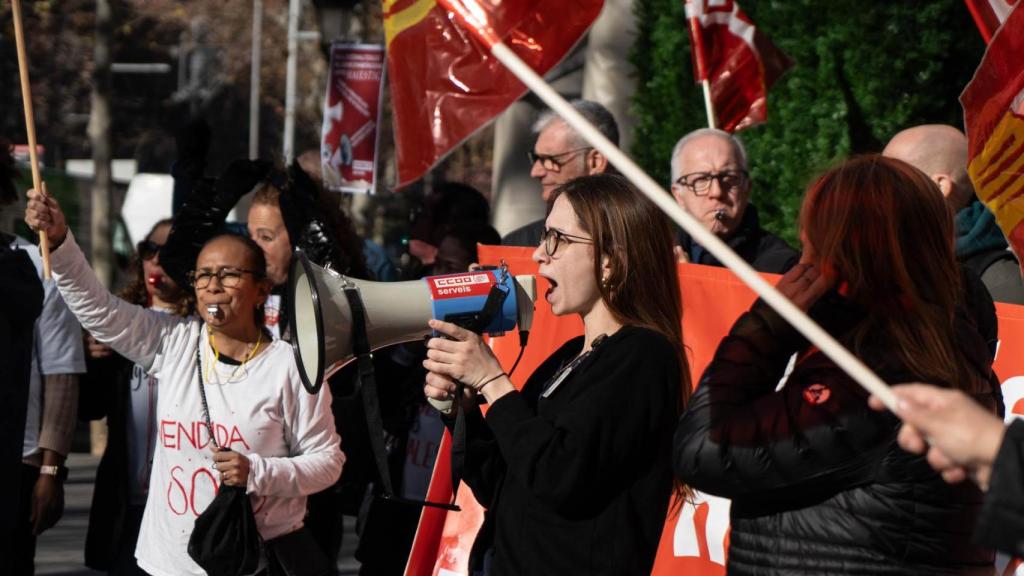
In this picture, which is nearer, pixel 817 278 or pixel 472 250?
pixel 817 278

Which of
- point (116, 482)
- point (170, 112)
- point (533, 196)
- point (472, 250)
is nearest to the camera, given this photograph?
point (116, 482)

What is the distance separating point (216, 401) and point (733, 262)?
242 centimetres

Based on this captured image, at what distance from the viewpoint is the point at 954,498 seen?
2.48m

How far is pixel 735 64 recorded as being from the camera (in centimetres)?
663

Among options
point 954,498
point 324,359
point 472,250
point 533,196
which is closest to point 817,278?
point 954,498

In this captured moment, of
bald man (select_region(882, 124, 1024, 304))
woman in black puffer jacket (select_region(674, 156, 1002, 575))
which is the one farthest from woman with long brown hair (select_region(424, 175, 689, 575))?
bald man (select_region(882, 124, 1024, 304))

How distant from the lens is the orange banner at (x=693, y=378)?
3.70 m

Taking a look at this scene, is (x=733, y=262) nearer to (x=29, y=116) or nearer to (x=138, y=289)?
(x=29, y=116)

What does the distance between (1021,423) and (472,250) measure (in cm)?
400

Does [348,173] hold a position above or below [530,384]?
above

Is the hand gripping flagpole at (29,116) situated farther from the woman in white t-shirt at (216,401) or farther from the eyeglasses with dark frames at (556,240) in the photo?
the eyeglasses with dark frames at (556,240)

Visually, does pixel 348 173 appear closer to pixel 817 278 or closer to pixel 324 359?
pixel 324 359

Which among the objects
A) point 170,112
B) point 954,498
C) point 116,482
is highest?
point 170,112

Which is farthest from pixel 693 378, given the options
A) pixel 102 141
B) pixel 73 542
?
pixel 102 141
